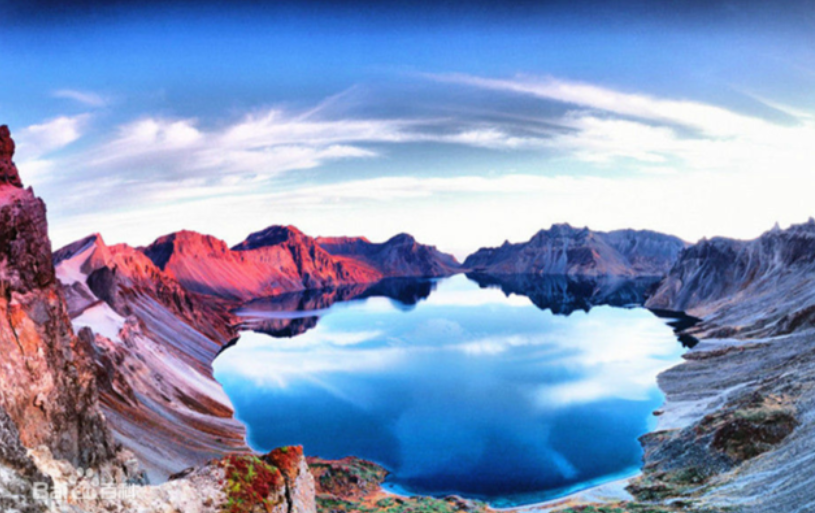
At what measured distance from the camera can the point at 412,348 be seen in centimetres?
10581

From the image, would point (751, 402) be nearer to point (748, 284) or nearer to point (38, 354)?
point (38, 354)

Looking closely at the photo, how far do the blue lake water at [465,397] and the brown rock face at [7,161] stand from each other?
35327 millimetres

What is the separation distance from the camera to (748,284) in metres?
120

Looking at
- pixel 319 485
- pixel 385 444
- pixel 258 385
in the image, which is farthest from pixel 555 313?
pixel 319 485

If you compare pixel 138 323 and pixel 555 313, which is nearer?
pixel 138 323

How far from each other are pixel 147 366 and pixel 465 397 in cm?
3884

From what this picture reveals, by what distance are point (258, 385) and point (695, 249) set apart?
138 m

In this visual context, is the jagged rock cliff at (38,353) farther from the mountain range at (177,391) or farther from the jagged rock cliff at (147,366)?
the jagged rock cliff at (147,366)

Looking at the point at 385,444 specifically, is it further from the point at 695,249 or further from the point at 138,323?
the point at 695,249

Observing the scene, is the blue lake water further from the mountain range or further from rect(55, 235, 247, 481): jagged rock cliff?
rect(55, 235, 247, 481): jagged rock cliff

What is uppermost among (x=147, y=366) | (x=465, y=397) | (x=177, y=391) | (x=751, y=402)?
(x=147, y=366)

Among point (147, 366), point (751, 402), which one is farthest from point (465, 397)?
point (147, 366)

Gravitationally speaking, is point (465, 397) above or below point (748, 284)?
below

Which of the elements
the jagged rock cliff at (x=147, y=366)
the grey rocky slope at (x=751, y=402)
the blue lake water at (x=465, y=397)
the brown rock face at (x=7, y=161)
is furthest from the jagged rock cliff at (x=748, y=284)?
the brown rock face at (x=7, y=161)
